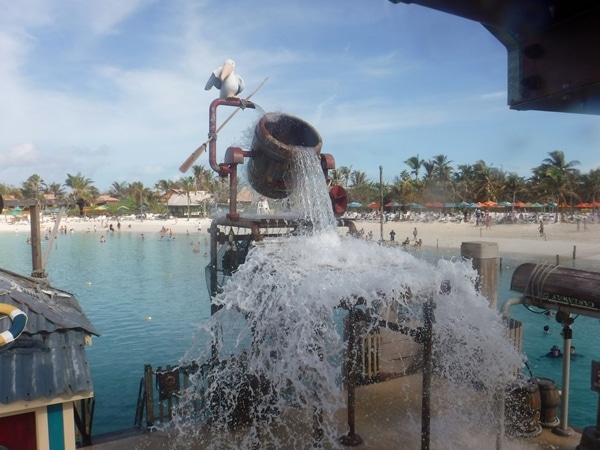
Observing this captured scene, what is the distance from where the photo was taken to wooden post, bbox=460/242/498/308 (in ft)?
25.9

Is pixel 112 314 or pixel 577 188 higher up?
pixel 577 188

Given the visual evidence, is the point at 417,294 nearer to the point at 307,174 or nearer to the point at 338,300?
the point at 338,300

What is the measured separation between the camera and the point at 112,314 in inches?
1003

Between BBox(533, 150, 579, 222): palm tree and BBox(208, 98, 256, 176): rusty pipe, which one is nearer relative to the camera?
BBox(208, 98, 256, 176): rusty pipe

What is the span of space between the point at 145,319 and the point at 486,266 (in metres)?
19.8

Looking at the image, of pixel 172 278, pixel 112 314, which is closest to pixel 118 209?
pixel 172 278

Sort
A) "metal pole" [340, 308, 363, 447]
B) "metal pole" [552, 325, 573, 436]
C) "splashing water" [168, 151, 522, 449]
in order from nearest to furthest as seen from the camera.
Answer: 1. "splashing water" [168, 151, 522, 449]
2. "metal pole" [340, 308, 363, 447]
3. "metal pole" [552, 325, 573, 436]

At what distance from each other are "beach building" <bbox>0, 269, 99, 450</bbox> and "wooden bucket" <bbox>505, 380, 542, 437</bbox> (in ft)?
22.2

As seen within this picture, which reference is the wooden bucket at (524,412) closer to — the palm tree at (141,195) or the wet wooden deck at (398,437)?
the wet wooden deck at (398,437)

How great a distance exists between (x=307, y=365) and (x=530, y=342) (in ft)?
51.8

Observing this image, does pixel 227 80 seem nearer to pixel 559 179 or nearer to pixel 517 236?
pixel 517 236

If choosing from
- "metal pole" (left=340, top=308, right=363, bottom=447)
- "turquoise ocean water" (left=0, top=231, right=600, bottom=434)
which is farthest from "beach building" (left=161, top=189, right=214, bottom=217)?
"metal pole" (left=340, top=308, right=363, bottom=447)

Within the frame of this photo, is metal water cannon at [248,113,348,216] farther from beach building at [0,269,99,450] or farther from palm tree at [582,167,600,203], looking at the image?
palm tree at [582,167,600,203]

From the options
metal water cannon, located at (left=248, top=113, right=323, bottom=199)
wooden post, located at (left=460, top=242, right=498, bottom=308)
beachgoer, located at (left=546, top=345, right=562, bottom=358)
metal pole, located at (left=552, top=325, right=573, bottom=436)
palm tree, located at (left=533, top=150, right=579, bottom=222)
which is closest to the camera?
metal pole, located at (left=552, top=325, right=573, bottom=436)
